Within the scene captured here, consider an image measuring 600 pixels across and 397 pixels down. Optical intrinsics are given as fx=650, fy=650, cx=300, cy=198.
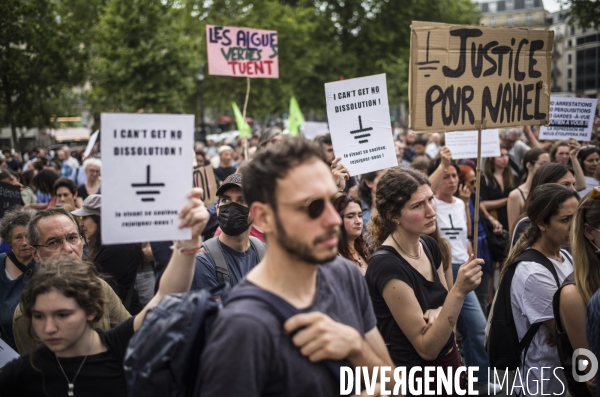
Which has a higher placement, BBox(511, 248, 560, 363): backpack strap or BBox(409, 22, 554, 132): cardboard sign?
BBox(409, 22, 554, 132): cardboard sign

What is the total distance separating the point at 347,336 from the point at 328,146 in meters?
5.93

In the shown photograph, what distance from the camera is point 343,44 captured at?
113 feet

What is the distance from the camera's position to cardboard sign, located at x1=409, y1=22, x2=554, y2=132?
4.49 m

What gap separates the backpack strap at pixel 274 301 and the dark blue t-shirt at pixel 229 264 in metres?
A: 1.68

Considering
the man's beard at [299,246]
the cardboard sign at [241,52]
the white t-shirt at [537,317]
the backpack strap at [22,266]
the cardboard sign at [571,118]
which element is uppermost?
the cardboard sign at [241,52]

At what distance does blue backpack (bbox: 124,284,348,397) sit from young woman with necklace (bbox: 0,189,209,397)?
622 millimetres

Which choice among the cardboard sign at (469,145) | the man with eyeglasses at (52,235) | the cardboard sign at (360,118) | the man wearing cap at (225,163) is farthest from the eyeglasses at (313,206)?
the man wearing cap at (225,163)

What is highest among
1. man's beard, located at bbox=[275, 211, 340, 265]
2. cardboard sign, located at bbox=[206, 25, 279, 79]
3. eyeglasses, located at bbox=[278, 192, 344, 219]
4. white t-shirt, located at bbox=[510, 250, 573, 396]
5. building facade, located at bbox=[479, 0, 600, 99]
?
building facade, located at bbox=[479, 0, 600, 99]

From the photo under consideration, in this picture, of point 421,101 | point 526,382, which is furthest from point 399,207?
point 526,382

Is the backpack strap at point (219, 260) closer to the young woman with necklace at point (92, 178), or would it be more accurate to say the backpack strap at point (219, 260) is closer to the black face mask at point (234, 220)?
the black face mask at point (234, 220)

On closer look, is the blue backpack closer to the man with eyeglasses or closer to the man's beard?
the man's beard

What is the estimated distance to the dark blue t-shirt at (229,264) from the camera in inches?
156

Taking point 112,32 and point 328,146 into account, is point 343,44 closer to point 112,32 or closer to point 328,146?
point 112,32

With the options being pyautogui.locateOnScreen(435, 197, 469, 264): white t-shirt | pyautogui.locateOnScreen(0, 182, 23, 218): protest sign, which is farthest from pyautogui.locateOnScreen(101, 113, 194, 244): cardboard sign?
pyautogui.locateOnScreen(0, 182, 23, 218): protest sign
